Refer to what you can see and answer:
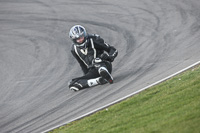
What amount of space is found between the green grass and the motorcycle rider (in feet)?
7.88

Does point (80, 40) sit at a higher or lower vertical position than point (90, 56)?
higher

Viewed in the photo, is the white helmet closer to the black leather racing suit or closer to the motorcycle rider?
the motorcycle rider

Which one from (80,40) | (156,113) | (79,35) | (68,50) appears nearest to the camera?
(156,113)

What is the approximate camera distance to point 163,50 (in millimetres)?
16578

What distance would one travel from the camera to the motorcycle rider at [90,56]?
14.5 metres

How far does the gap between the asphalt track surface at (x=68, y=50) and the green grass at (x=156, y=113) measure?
107 cm

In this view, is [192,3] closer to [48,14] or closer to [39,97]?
[48,14]

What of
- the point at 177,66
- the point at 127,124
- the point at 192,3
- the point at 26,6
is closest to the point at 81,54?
the point at 177,66

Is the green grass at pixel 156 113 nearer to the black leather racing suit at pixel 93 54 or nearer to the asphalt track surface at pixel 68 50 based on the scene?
the asphalt track surface at pixel 68 50

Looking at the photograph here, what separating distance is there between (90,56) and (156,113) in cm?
559

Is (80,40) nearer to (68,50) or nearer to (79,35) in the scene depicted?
(79,35)

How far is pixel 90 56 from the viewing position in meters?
14.9

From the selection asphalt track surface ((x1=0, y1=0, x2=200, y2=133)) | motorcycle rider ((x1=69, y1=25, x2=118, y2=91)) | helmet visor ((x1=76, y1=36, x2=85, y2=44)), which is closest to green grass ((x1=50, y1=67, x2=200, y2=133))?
asphalt track surface ((x1=0, y1=0, x2=200, y2=133))

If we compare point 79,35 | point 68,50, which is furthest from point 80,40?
point 68,50
